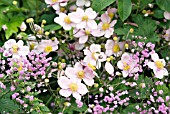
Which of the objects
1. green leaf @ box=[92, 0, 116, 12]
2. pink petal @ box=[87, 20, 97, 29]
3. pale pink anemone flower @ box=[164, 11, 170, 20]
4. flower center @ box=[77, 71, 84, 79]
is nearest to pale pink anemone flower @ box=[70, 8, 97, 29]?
pink petal @ box=[87, 20, 97, 29]

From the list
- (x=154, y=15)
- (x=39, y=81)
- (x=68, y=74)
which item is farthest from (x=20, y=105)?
(x=154, y=15)

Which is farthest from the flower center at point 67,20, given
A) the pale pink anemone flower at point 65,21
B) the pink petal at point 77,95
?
the pink petal at point 77,95

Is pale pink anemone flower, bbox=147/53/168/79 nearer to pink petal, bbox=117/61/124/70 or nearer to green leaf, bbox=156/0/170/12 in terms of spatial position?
pink petal, bbox=117/61/124/70

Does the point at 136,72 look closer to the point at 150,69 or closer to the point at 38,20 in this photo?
the point at 150,69

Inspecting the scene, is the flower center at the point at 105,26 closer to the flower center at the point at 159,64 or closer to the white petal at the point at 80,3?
the white petal at the point at 80,3

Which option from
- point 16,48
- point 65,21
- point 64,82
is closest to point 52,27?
point 65,21
